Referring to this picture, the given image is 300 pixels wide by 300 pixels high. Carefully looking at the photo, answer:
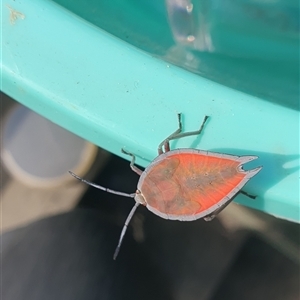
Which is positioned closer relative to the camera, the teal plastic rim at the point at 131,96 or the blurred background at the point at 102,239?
the teal plastic rim at the point at 131,96

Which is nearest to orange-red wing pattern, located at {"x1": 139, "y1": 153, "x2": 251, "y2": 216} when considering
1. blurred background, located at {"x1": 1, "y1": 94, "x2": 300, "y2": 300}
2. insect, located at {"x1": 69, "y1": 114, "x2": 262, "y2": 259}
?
insect, located at {"x1": 69, "y1": 114, "x2": 262, "y2": 259}

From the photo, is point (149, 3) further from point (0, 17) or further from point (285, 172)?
point (285, 172)

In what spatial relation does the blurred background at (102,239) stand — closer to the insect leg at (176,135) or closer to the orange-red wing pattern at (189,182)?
the orange-red wing pattern at (189,182)

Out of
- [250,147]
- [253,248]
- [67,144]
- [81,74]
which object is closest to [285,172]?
[250,147]

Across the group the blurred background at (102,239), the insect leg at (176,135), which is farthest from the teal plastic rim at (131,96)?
the blurred background at (102,239)

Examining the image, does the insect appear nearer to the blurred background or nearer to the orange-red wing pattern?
the orange-red wing pattern

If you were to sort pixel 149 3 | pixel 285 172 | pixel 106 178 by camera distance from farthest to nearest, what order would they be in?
pixel 106 178 → pixel 149 3 → pixel 285 172

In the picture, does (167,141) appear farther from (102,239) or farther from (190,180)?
(102,239)
